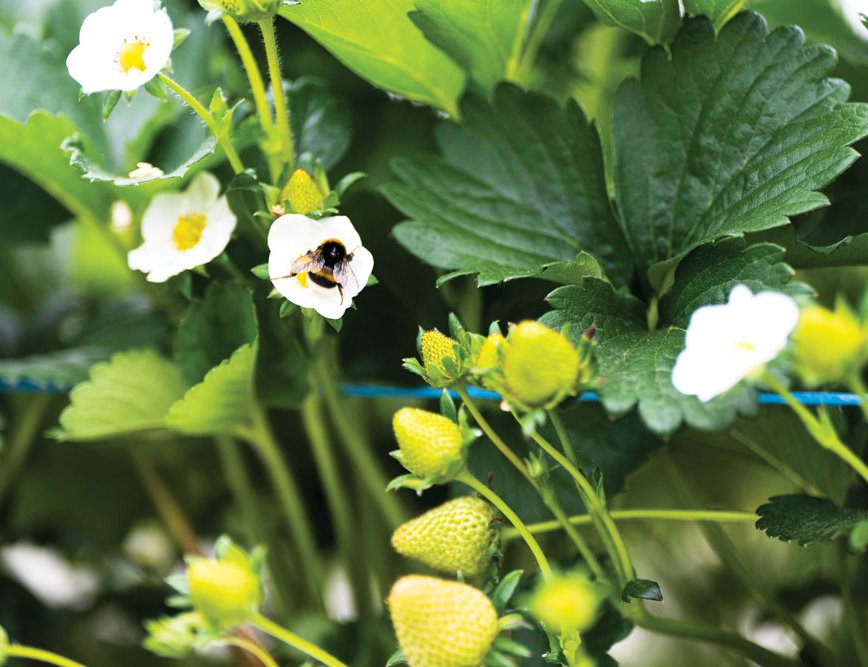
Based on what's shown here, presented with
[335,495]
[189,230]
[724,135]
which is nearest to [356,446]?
[335,495]

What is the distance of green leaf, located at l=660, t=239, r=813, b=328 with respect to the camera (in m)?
0.37

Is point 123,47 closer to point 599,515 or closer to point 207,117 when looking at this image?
point 207,117

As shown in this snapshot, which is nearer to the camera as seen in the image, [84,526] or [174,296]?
[174,296]

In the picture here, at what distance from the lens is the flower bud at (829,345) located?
10.8 inches

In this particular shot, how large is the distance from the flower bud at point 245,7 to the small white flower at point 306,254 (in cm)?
8

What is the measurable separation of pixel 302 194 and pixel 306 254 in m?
0.03

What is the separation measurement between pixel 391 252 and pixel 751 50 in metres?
0.22

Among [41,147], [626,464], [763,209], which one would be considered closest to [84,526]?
[41,147]

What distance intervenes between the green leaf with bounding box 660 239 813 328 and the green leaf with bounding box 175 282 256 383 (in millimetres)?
201

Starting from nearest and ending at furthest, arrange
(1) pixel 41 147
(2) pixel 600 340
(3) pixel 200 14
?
(2) pixel 600 340, (1) pixel 41 147, (3) pixel 200 14

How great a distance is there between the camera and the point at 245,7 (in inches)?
14.9

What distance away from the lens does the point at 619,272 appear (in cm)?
48

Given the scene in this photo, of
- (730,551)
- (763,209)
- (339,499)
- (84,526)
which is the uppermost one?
(763,209)

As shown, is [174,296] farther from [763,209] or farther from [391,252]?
[763,209]
